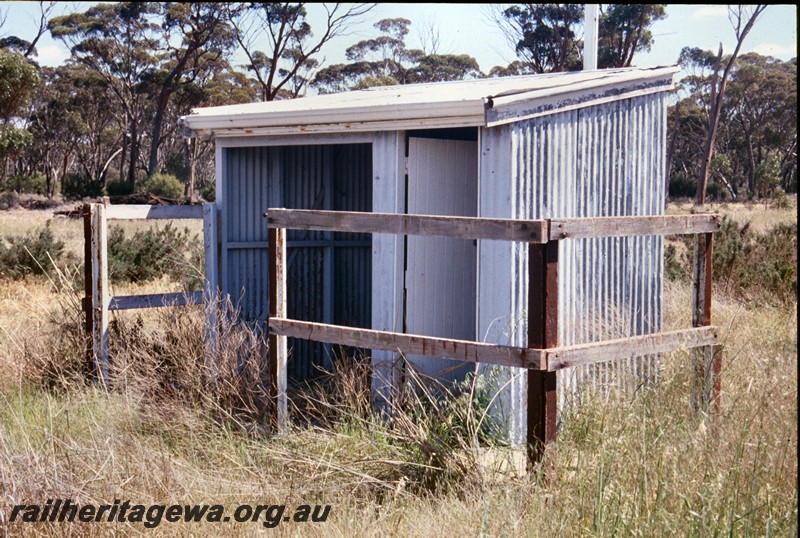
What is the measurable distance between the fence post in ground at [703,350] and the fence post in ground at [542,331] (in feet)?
2.96

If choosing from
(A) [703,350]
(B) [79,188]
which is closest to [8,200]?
(B) [79,188]

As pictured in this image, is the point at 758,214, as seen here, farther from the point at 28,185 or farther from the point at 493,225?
the point at 28,185

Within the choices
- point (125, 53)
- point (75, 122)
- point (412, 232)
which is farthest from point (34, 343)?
point (75, 122)

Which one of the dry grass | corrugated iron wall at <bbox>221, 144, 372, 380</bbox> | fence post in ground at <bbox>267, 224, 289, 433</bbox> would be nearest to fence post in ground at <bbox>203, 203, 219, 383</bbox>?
corrugated iron wall at <bbox>221, 144, 372, 380</bbox>

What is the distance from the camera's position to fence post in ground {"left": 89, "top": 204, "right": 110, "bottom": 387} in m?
7.06

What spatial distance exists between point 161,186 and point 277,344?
3629 centimetres

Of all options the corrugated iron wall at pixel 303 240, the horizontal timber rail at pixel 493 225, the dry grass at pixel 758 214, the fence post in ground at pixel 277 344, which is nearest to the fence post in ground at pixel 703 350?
the horizontal timber rail at pixel 493 225

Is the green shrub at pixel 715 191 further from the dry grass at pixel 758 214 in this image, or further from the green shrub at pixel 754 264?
the green shrub at pixel 754 264

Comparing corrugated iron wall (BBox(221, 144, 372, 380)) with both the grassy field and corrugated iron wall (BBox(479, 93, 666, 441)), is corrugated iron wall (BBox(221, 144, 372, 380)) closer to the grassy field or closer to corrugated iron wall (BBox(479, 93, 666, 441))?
the grassy field

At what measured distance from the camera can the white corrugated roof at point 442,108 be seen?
20.4ft

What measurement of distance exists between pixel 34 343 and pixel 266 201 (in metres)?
2.23

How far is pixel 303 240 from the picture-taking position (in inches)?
343

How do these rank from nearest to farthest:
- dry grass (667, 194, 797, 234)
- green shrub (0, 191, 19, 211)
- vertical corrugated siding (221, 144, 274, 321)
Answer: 1. vertical corrugated siding (221, 144, 274, 321)
2. dry grass (667, 194, 797, 234)
3. green shrub (0, 191, 19, 211)

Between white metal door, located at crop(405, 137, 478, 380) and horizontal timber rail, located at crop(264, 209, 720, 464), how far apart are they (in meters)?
1.47
